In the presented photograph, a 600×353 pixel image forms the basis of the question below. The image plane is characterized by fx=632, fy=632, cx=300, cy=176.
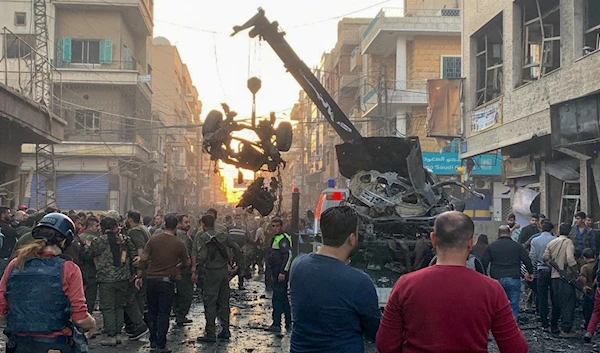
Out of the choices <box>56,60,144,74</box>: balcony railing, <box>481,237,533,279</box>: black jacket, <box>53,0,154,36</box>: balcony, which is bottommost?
<box>481,237,533,279</box>: black jacket

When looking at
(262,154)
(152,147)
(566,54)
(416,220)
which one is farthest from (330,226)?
(152,147)

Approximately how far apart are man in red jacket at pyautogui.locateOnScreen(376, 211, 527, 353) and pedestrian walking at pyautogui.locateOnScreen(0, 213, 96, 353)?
2154mm

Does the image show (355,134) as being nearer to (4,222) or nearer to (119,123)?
(4,222)

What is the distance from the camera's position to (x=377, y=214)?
11102 millimetres

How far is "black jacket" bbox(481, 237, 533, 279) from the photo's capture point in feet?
32.6

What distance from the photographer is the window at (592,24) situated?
609 inches

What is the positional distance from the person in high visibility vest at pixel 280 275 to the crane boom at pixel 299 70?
250 cm

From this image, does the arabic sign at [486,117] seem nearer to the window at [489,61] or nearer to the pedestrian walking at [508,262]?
the window at [489,61]

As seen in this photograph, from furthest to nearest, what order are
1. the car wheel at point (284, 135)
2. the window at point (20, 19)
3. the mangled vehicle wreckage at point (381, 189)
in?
the window at point (20, 19) < the mangled vehicle wreckage at point (381, 189) < the car wheel at point (284, 135)

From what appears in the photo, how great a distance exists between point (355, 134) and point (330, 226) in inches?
367

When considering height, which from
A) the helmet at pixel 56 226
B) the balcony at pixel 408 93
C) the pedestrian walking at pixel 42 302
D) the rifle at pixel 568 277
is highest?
the balcony at pixel 408 93

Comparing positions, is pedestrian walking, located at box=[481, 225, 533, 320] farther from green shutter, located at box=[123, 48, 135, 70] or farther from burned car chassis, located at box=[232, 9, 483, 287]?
green shutter, located at box=[123, 48, 135, 70]

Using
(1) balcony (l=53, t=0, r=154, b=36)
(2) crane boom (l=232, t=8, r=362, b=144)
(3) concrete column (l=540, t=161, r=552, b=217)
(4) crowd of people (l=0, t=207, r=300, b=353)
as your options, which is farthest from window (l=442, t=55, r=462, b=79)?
(4) crowd of people (l=0, t=207, r=300, b=353)

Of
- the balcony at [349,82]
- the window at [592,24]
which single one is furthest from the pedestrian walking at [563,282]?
the balcony at [349,82]
